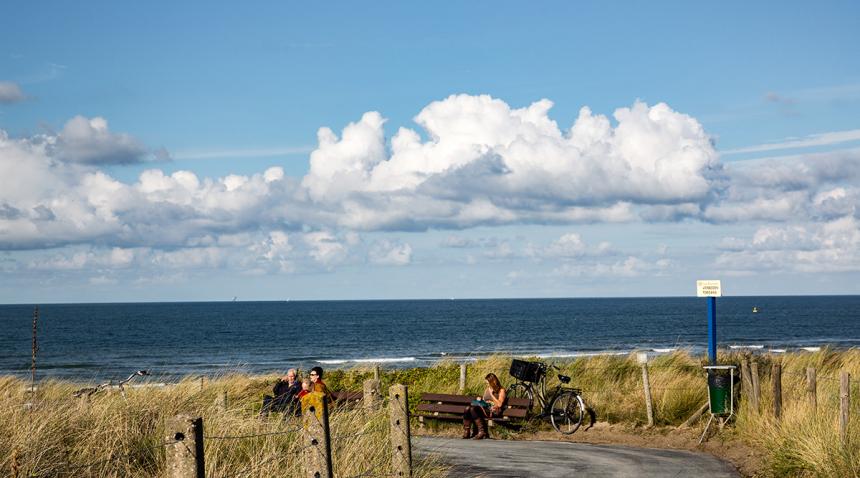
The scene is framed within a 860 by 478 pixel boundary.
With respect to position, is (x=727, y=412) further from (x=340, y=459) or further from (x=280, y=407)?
(x=340, y=459)

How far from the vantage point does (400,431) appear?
9672mm

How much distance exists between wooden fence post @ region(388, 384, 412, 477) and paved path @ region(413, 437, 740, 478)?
3.03 metres

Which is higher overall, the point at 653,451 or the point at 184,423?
the point at 184,423

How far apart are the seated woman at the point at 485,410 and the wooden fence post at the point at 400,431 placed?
7.72 meters

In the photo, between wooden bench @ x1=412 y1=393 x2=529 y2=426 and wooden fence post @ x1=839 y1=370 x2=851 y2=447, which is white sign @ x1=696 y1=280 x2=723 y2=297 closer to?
wooden bench @ x1=412 y1=393 x2=529 y2=426

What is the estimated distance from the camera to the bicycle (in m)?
17.5

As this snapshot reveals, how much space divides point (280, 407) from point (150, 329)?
95416 mm

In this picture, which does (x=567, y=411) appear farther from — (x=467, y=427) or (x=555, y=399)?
(x=467, y=427)

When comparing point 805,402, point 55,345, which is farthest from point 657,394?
point 55,345

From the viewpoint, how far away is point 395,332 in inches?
3841

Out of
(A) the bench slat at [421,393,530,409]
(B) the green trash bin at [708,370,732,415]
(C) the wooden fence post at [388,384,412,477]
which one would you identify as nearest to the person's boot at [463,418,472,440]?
(A) the bench slat at [421,393,530,409]

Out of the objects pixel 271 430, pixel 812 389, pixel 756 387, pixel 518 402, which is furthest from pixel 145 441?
pixel 756 387

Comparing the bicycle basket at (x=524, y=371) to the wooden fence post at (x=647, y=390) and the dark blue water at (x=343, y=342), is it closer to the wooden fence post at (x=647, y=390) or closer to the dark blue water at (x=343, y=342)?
the wooden fence post at (x=647, y=390)

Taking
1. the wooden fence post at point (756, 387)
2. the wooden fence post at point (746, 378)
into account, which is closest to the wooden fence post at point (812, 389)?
the wooden fence post at point (756, 387)
